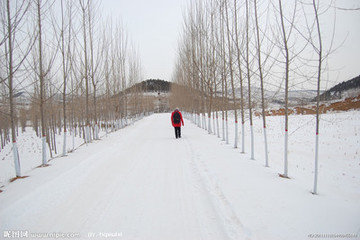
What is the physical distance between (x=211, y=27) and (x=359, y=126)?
42.0 feet

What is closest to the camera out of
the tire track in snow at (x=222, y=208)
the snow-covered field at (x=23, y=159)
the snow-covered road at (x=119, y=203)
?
the tire track in snow at (x=222, y=208)

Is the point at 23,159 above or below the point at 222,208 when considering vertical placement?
below

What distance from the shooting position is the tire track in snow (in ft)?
8.19

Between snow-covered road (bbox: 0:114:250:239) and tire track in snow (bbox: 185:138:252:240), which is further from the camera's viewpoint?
snow-covered road (bbox: 0:114:250:239)

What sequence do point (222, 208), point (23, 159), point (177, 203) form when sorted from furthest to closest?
point (23, 159) → point (177, 203) → point (222, 208)

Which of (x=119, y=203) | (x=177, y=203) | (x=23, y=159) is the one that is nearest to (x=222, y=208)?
(x=177, y=203)

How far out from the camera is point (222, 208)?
3104mm

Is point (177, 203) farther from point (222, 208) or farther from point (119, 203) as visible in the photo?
point (119, 203)

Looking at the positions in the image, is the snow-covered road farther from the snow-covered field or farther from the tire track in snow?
the snow-covered field

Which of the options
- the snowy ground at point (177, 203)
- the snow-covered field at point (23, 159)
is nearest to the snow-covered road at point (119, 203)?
the snowy ground at point (177, 203)

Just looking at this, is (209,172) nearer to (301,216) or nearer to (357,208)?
(301,216)

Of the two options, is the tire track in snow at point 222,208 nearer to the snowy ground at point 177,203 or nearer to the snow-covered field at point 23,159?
the snowy ground at point 177,203

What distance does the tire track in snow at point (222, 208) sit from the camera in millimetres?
2496

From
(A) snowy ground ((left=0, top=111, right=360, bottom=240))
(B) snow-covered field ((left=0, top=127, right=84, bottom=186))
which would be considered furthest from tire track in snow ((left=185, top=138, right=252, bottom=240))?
(B) snow-covered field ((left=0, top=127, right=84, bottom=186))
